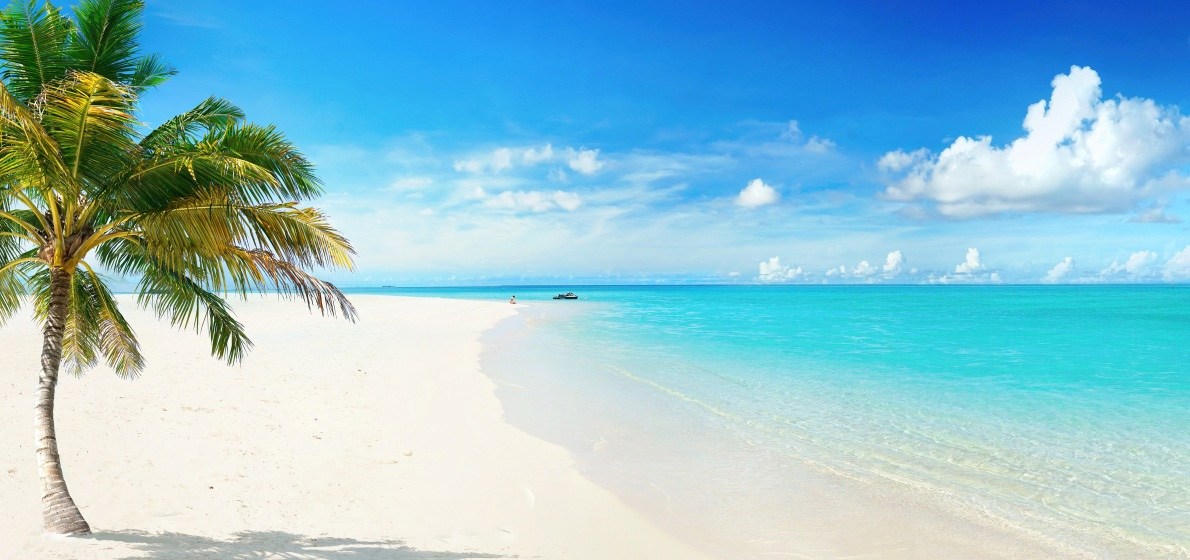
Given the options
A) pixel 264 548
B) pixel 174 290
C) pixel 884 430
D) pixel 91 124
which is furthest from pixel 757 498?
pixel 91 124

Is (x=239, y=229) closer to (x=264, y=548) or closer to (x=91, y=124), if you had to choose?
(x=91, y=124)

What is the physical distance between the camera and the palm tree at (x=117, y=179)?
4855 mm

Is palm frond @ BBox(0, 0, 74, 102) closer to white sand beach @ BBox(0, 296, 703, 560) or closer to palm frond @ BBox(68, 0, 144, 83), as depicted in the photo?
palm frond @ BBox(68, 0, 144, 83)

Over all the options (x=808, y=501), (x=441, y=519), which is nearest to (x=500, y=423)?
(x=441, y=519)

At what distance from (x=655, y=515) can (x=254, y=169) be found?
5.78 meters

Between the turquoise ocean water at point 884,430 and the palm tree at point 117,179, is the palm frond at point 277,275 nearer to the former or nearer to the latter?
the palm tree at point 117,179

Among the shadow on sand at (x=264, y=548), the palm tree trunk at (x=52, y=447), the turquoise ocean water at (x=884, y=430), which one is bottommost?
the turquoise ocean water at (x=884, y=430)

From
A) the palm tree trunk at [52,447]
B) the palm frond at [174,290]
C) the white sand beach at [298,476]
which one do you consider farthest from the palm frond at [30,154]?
the white sand beach at [298,476]

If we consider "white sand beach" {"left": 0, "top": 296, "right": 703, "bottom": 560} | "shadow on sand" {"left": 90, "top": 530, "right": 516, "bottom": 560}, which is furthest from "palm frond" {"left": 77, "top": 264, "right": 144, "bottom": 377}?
"shadow on sand" {"left": 90, "top": 530, "right": 516, "bottom": 560}

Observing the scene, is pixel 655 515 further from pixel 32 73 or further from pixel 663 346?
pixel 663 346

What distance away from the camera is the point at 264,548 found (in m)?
5.77

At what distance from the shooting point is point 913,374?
19391 millimetres

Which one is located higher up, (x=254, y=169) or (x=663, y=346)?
(x=254, y=169)

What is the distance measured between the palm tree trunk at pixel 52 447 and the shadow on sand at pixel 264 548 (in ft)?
0.98
